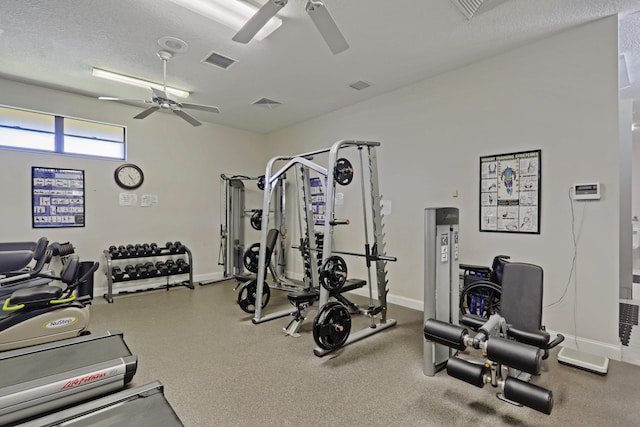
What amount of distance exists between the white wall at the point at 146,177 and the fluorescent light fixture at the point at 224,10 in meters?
3.27

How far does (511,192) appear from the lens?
11.1 ft

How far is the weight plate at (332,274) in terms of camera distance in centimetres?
297

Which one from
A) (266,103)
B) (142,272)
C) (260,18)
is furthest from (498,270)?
(142,272)

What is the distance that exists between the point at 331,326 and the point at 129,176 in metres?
4.34

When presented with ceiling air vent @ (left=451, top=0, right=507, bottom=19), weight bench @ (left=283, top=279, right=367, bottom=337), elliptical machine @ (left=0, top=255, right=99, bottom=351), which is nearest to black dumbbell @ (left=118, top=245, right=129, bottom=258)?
elliptical machine @ (left=0, top=255, right=99, bottom=351)

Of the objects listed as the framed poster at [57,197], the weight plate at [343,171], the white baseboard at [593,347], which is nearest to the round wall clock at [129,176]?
the framed poster at [57,197]

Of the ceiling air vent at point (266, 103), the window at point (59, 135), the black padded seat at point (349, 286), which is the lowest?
the black padded seat at point (349, 286)

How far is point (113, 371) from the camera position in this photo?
2.12m

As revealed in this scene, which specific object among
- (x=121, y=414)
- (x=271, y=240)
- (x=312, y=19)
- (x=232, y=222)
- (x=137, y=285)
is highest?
(x=312, y=19)

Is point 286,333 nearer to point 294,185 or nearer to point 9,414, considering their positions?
point 9,414

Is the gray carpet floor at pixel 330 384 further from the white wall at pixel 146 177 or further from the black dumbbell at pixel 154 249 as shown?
the white wall at pixel 146 177

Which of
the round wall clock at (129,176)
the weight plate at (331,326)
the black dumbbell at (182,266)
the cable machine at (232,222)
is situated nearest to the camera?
the weight plate at (331,326)

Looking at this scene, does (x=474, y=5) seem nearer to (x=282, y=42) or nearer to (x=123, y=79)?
(x=282, y=42)

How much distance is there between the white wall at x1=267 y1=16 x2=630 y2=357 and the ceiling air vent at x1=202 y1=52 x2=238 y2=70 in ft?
7.55
